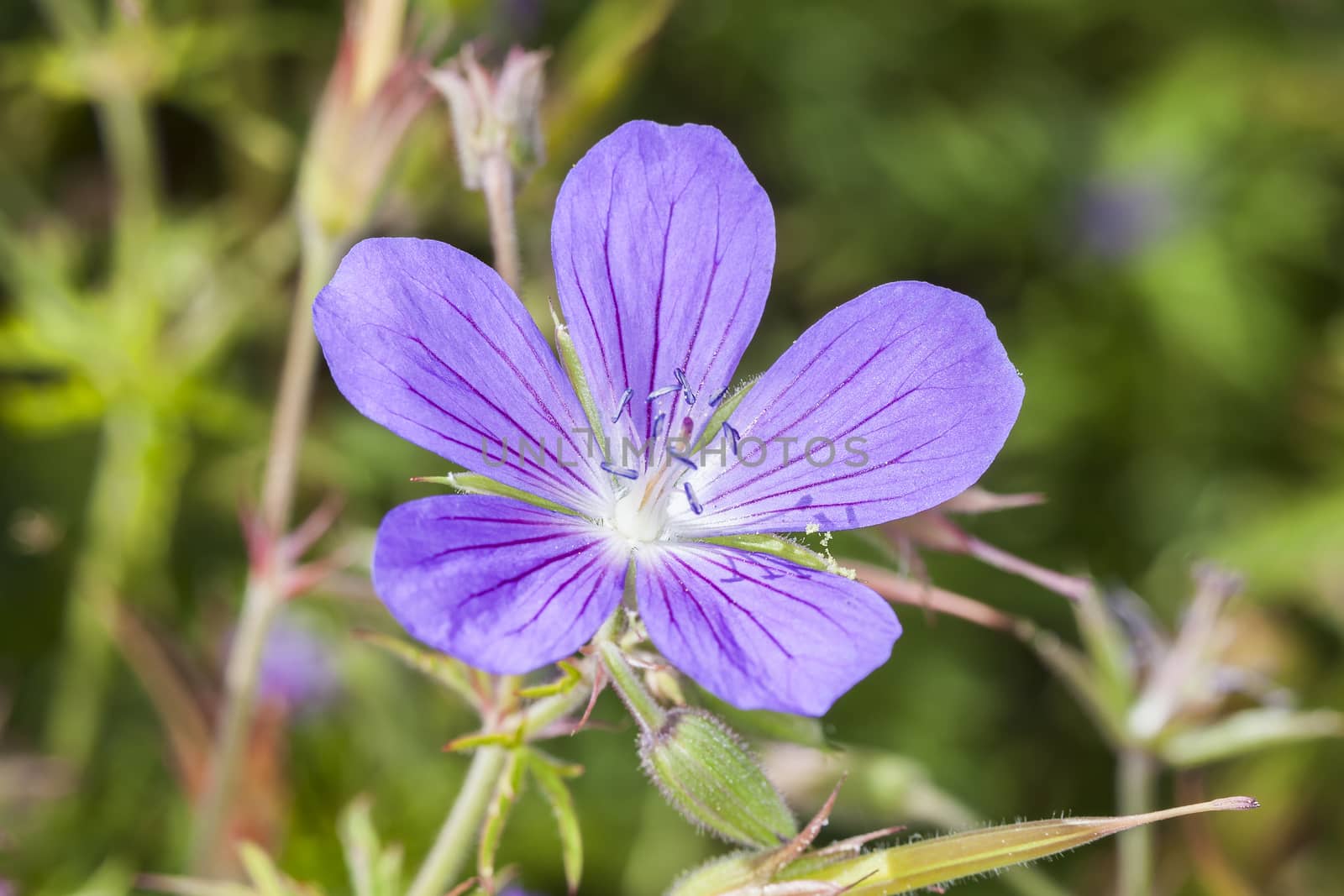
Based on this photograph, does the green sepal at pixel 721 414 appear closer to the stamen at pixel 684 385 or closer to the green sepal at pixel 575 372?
the stamen at pixel 684 385

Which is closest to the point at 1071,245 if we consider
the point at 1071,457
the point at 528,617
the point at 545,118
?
the point at 1071,457

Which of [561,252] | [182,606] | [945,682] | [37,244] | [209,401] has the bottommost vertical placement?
[945,682]

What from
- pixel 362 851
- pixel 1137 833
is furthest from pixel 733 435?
pixel 1137 833

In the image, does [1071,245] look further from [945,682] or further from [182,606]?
[182,606]

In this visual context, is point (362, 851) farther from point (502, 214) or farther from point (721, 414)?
point (502, 214)

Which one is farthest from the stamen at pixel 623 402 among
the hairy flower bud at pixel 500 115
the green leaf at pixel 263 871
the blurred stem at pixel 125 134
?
the blurred stem at pixel 125 134

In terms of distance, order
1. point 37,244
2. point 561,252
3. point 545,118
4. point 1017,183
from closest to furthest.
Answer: point 561,252 → point 545,118 → point 37,244 → point 1017,183
